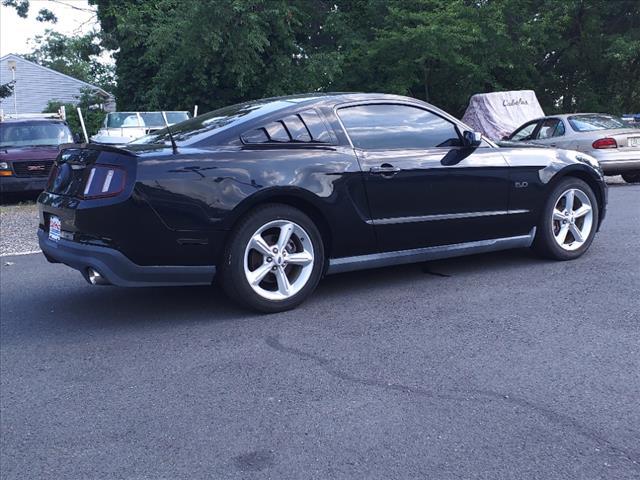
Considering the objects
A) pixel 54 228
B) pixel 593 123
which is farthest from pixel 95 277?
pixel 593 123

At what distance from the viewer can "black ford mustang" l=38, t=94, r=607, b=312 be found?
4.49 meters

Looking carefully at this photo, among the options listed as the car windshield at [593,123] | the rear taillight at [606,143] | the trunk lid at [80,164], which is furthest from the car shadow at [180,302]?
the car windshield at [593,123]

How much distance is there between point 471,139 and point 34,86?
44794mm

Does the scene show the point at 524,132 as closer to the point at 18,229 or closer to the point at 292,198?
the point at 18,229

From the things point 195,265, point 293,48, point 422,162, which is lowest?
point 195,265

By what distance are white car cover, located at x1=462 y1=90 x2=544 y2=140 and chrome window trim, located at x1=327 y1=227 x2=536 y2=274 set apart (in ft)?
45.7

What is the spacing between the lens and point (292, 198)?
4.91 meters

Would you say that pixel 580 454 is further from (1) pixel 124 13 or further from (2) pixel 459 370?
(1) pixel 124 13

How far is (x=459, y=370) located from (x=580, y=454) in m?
0.97

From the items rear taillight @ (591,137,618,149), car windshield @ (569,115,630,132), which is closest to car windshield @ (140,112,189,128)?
car windshield @ (569,115,630,132)

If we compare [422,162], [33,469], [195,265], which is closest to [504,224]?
[422,162]

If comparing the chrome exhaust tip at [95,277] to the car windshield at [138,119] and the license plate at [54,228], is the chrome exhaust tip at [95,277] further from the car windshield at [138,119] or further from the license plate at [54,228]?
the car windshield at [138,119]

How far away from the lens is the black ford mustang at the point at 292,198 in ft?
14.7

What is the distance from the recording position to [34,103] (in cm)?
4438
